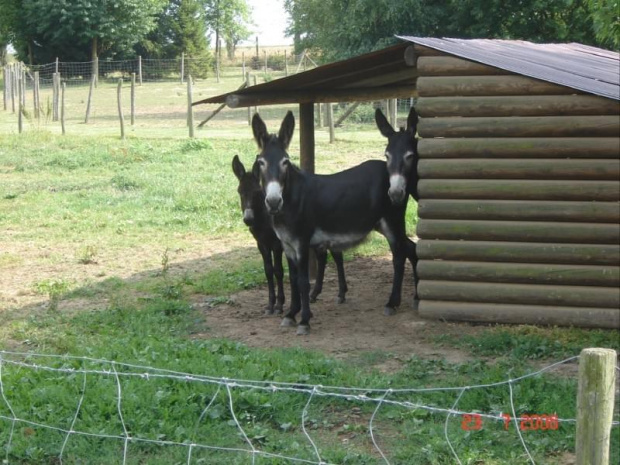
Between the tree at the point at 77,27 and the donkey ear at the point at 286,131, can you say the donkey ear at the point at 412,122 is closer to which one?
the donkey ear at the point at 286,131

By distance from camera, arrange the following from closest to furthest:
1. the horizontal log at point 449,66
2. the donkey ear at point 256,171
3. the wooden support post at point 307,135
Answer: the horizontal log at point 449,66, the donkey ear at point 256,171, the wooden support post at point 307,135

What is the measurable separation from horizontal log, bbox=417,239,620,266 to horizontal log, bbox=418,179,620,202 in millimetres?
437

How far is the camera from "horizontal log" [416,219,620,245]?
26.0 feet

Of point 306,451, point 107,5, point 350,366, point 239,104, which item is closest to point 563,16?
point 239,104

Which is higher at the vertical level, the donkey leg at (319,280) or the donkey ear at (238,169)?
the donkey ear at (238,169)

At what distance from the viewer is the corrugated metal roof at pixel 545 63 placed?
7.78 metres

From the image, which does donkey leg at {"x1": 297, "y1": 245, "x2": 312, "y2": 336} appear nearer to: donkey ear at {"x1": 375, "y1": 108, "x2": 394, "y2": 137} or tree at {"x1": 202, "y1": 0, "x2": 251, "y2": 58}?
donkey ear at {"x1": 375, "y1": 108, "x2": 394, "y2": 137}

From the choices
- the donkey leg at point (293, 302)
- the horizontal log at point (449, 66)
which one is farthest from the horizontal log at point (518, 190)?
the donkey leg at point (293, 302)

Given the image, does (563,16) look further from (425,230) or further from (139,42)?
(139,42)

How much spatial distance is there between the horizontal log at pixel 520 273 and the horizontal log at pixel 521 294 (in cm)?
5

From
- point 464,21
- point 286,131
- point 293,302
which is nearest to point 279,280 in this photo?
point 293,302

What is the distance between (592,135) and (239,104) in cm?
374

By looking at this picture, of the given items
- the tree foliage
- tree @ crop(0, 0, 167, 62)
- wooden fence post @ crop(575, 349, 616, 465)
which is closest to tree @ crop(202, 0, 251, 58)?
tree @ crop(0, 0, 167, 62)

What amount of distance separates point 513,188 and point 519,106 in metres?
0.77
